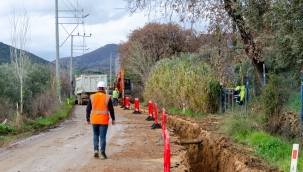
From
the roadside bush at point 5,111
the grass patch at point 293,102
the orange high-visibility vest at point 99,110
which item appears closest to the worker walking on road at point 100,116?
the orange high-visibility vest at point 99,110

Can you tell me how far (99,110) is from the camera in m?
11.4

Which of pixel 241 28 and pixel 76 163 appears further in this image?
pixel 241 28

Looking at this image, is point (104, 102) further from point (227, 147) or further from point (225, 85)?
point (225, 85)

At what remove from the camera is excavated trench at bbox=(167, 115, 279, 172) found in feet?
35.1

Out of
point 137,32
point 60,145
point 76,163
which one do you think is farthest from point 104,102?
point 137,32

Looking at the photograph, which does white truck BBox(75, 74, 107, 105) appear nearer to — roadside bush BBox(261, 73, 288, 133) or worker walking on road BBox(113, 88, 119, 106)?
worker walking on road BBox(113, 88, 119, 106)

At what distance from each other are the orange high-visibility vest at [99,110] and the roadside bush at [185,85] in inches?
472

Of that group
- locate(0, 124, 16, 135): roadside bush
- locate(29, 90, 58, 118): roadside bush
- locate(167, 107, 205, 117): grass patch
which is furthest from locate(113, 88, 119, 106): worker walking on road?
locate(0, 124, 16, 135): roadside bush

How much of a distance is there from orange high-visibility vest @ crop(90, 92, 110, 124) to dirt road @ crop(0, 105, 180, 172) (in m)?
1.00

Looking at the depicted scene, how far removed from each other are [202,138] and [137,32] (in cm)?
3847

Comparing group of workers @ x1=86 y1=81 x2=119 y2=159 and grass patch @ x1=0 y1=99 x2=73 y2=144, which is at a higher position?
group of workers @ x1=86 y1=81 x2=119 y2=159

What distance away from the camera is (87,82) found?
46.7 meters

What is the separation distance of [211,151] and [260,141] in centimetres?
239

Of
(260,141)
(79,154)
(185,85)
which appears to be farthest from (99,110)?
(185,85)
